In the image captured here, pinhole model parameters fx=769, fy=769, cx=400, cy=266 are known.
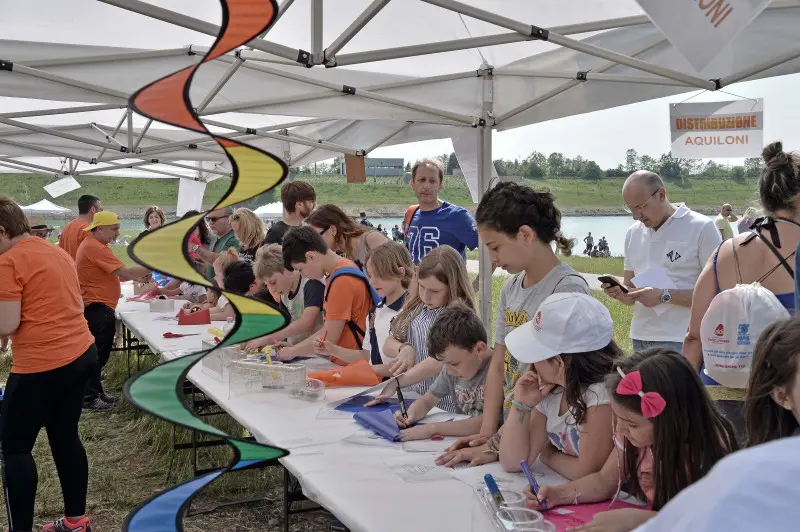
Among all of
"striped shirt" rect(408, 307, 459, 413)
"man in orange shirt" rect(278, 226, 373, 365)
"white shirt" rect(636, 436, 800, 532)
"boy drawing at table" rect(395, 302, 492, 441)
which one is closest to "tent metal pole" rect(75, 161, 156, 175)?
"man in orange shirt" rect(278, 226, 373, 365)

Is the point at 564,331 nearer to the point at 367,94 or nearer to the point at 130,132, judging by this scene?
the point at 367,94

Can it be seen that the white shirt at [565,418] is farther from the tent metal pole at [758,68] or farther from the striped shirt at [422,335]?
the tent metal pole at [758,68]

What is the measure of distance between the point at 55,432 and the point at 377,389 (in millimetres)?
1189

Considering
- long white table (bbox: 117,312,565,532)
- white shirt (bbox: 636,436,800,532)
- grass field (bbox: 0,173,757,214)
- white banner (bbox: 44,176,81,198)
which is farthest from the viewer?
grass field (bbox: 0,173,757,214)

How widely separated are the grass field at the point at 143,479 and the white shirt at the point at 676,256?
61.2 inches

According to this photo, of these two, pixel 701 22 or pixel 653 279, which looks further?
pixel 653 279

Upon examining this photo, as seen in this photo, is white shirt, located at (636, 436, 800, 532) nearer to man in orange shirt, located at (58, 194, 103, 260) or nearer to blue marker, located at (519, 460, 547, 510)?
blue marker, located at (519, 460, 547, 510)

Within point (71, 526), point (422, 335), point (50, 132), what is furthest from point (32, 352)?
point (50, 132)

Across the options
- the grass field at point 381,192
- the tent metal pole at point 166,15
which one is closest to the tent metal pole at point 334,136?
the tent metal pole at point 166,15

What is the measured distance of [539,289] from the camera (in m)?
2.04

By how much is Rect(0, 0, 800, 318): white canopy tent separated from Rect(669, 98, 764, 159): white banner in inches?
41.4

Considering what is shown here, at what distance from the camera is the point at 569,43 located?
3246mm

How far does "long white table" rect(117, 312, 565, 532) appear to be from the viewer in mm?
1550

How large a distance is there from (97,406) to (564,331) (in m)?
4.31
